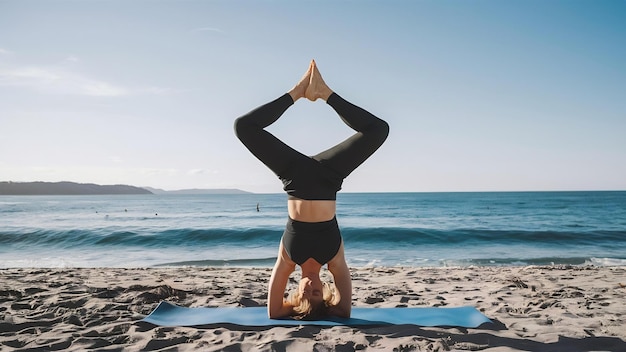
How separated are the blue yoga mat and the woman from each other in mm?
189

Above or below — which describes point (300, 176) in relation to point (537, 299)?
above

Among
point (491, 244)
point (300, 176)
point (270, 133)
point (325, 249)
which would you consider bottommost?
point (491, 244)

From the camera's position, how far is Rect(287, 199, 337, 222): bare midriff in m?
3.79

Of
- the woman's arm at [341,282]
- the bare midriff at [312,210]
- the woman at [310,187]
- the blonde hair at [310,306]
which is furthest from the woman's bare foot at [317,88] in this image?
the blonde hair at [310,306]

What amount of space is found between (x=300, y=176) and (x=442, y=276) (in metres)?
4.58

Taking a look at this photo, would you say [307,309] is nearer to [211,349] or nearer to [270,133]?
[211,349]

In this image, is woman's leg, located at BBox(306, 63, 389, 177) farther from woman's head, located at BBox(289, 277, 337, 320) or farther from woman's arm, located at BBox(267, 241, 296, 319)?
woman's head, located at BBox(289, 277, 337, 320)

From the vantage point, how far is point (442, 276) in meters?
7.23

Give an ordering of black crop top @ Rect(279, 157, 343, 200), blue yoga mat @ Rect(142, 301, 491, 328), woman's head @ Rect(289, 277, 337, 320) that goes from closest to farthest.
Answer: black crop top @ Rect(279, 157, 343, 200) < blue yoga mat @ Rect(142, 301, 491, 328) < woman's head @ Rect(289, 277, 337, 320)

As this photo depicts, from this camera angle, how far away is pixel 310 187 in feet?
12.3

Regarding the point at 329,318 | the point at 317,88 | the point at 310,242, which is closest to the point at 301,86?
the point at 317,88

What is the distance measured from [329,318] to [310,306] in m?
0.25

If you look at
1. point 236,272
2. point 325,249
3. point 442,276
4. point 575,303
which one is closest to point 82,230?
point 236,272

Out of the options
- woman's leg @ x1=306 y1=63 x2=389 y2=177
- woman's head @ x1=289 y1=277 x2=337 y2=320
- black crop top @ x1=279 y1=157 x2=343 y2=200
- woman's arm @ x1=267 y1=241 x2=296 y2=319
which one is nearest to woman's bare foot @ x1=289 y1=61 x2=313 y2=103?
woman's leg @ x1=306 y1=63 x2=389 y2=177
